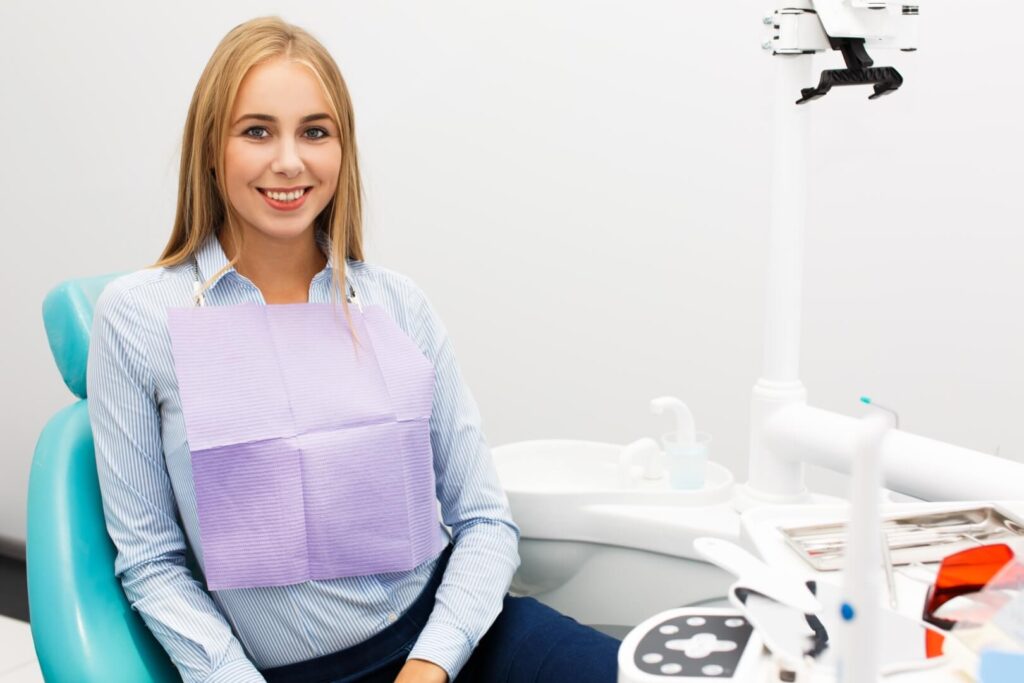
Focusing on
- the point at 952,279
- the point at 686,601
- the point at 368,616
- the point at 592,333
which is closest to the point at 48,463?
the point at 368,616

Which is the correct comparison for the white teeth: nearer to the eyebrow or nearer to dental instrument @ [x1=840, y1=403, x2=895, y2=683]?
the eyebrow

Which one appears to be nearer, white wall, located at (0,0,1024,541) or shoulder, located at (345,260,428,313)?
shoulder, located at (345,260,428,313)

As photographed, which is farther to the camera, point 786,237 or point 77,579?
point 786,237

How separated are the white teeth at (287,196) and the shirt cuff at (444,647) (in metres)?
0.51

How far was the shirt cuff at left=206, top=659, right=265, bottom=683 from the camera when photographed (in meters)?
1.06

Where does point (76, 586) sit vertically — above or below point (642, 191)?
below

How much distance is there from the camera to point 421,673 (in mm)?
1110

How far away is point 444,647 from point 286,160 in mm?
569

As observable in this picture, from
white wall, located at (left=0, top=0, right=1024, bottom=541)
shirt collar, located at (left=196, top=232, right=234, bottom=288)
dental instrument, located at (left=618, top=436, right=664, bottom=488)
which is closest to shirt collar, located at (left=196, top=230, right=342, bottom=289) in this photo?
shirt collar, located at (left=196, top=232, right=234, bottom=288)

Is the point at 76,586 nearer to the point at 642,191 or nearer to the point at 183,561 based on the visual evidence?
the point at 183,561

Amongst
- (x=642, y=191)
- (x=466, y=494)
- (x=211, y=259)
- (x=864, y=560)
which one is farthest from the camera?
(x=642, y=191)

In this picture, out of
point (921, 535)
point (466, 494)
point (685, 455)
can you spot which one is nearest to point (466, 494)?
point (466, 494)

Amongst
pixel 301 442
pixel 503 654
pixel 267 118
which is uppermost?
pixel 267 118

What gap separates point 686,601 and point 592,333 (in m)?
0.65
